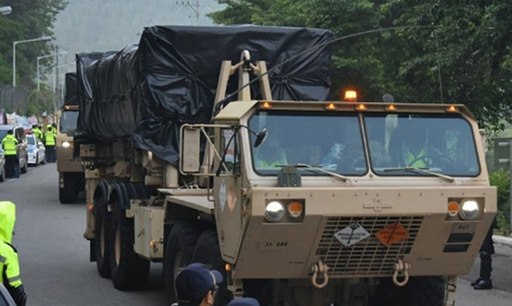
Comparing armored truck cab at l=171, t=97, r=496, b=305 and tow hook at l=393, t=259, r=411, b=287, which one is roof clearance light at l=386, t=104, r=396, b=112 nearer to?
armored truck cab at l=171, t=97, r=496, b=305

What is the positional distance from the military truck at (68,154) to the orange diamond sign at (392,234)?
18.2 m

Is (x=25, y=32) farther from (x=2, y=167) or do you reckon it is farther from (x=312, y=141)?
(x=312, y=141)

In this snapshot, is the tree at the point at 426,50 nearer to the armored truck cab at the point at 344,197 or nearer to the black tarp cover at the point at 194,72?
the armored truck cab at the point at 344,197

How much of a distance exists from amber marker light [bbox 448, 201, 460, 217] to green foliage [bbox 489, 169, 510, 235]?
35.8 ft

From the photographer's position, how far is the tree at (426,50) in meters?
18.1

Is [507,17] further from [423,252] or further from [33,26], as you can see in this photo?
[33,26]

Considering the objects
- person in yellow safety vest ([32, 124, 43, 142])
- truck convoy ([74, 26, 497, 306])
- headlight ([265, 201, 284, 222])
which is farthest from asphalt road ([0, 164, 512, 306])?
person in yellow safety vest ([32, 124, 43, 142])

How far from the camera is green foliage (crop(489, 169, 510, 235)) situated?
20178 mm

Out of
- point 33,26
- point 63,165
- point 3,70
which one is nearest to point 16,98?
point 3,70

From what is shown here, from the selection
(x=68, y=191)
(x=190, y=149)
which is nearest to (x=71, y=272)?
(x=190, y=149)

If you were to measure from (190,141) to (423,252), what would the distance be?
2.27 meters

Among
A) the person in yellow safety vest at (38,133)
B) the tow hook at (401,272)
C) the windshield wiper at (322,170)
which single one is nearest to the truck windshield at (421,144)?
the windshield wiper at (322,170)

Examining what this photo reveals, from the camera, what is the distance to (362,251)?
9.30 m

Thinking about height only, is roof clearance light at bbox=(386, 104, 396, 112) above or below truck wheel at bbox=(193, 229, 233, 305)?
above
